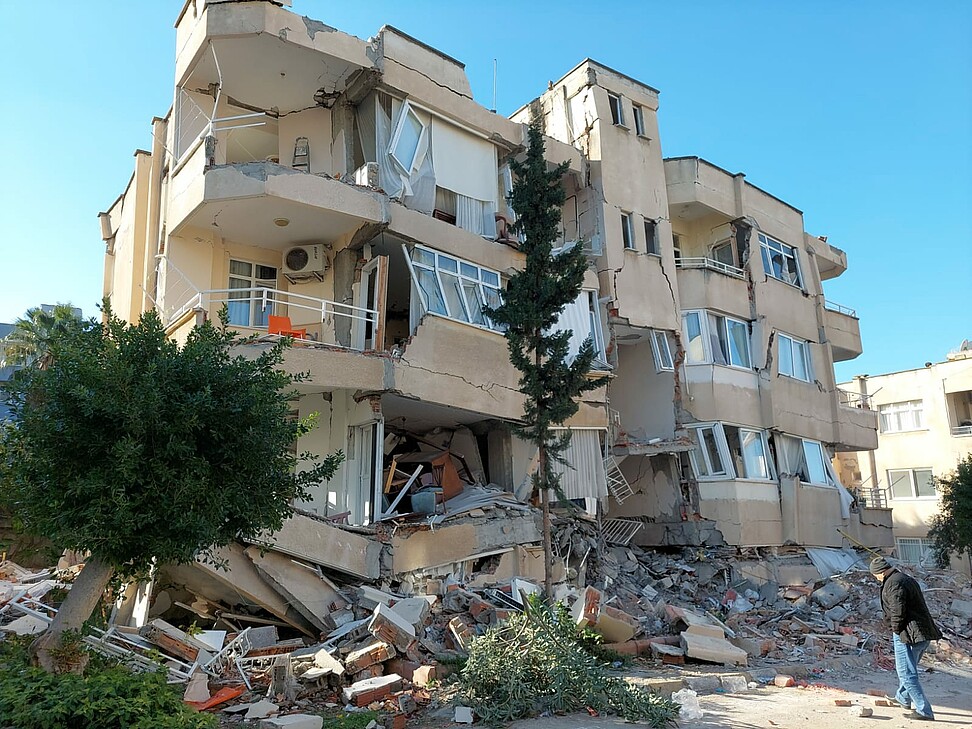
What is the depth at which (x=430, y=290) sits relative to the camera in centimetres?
1716

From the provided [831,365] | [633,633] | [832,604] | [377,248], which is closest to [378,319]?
[377,248]

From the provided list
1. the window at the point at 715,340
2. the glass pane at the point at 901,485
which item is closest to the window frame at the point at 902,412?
the glass pane at the point at 901,485

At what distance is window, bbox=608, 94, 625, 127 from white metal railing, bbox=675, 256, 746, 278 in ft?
14.7

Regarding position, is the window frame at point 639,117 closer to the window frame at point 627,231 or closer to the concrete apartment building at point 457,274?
the concrete apartment building at point 457,274

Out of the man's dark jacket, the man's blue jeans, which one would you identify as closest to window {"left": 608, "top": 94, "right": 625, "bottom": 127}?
the man's dark jacket

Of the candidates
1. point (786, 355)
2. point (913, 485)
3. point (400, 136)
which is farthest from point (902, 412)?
point (400, 136)

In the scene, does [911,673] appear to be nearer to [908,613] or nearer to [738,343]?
[908,613]

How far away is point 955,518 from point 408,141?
807 inches

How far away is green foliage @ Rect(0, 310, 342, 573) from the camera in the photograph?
28.0ft

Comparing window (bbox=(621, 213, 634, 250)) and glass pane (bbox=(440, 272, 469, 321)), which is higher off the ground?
window (bbox=(621, 213, 634, 250))

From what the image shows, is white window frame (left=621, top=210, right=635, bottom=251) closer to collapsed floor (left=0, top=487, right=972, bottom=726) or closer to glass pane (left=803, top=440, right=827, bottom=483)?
collapsed floor (left=0, top=487, right=972, bottom=726)

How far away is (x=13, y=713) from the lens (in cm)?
739

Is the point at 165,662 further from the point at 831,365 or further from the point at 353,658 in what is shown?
the point at 831,365

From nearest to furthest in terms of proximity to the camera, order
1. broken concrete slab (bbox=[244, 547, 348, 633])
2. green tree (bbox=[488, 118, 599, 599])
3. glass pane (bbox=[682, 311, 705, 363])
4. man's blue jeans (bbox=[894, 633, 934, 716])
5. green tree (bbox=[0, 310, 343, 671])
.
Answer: green tree (bbox=[0, 310, 343, 671]) < man's blue jeans (bbox=[894, 633, 934, 716]) < broken concrete slab (bbox=[244, 547, 348, 633]) < green tree (bbox=[488, 118, 599, 599]) < glass pane (bbox=[682, 311, 705, 363])
